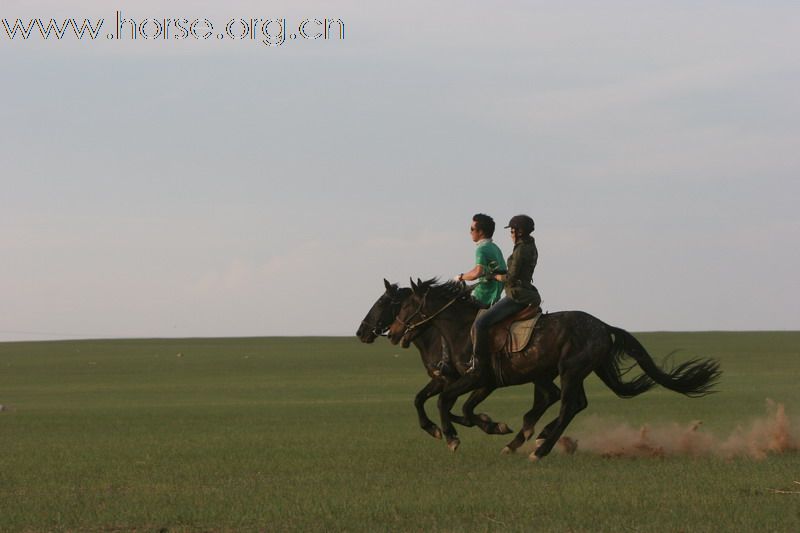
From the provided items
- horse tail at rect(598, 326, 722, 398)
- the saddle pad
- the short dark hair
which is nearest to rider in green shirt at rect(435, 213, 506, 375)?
the short dark hair

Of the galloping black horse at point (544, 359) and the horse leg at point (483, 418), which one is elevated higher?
the galloping black horse at point (544, 359)

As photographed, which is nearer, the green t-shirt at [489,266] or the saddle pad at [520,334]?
the saddle pad at [520,334]

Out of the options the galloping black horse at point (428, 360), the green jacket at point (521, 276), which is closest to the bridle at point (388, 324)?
the galloping black horse at point (428, 360)

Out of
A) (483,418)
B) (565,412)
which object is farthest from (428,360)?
(565,412)

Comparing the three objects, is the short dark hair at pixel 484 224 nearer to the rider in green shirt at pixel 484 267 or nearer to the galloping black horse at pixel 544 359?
the rider in green shirt at pixel 484 267

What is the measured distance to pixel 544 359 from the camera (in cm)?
1512

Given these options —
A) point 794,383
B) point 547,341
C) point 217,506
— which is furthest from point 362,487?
point 794,383

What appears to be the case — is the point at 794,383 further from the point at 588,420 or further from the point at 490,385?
the point at 490,385

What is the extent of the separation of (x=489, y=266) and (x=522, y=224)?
2.43 ft

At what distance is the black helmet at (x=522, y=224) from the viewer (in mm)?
15359

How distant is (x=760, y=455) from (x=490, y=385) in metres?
3.03

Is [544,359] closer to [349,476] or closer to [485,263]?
[485,263]

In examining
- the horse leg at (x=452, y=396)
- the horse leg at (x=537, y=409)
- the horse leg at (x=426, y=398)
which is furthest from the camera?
the horse leg at (x=426, y=398)

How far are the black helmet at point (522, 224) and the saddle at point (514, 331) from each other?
0.84 meters
